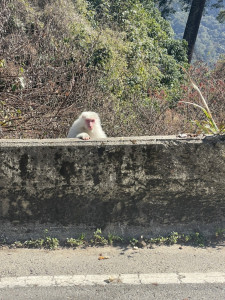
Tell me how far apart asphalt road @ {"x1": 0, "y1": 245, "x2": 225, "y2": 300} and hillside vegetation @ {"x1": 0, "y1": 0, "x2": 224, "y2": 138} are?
3073 mm

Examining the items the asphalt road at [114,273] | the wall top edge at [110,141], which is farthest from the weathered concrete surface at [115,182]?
the asphalt road at [114,273]

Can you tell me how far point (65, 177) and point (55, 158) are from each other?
0.21 meters

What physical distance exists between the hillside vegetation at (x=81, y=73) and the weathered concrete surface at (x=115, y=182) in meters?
2.50

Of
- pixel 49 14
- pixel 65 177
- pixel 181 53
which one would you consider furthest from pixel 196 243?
pixel 181 53

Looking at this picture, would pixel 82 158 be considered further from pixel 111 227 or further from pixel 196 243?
pixel 196 243

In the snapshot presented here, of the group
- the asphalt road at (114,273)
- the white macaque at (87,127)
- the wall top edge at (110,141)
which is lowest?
the asphalt road at (114,273)

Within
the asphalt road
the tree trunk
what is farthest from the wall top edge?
the tree trunk

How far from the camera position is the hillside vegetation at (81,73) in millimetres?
6982

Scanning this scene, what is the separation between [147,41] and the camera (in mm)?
13617

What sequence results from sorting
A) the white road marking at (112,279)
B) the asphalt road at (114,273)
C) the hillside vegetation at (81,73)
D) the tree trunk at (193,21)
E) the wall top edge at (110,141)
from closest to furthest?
the asphalt road at (114,273), the white road marking at (112,279), the wall top edge at (110,141), the hillside vegetation at (81,73), the tree trunk at (193,21)

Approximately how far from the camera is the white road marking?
3.17 metres

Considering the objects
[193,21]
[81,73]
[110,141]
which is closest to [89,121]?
[110,141]

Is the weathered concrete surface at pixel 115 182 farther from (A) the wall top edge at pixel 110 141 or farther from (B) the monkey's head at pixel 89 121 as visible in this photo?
(B) the monkey's head at pixel 89 121

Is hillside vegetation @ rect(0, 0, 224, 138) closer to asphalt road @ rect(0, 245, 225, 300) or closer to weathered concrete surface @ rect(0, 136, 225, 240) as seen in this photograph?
weathered concrete surface @ rect(0, 136, 225, 240)
